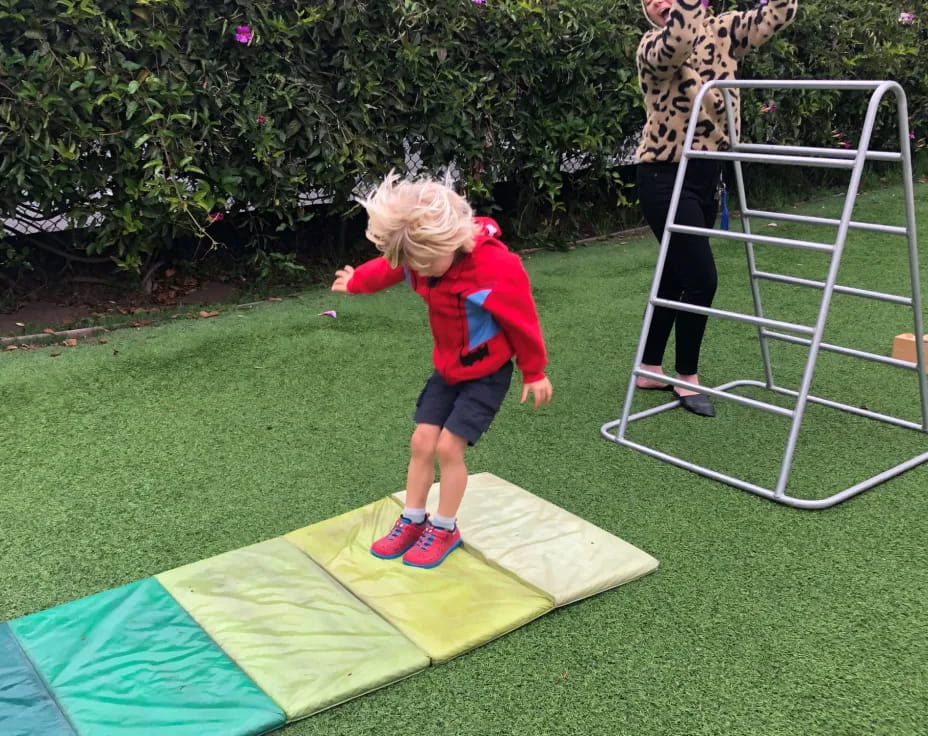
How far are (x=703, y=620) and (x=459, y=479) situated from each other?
32.2 inches

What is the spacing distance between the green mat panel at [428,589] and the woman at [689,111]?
1.69 meters

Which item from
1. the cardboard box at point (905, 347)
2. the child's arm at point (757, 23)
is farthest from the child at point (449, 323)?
the cardboard box at point (905, 347)

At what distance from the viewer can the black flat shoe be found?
3.86 metres

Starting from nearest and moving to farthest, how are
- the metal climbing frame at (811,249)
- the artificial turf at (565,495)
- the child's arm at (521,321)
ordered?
the artificial turf at (565,495) → the child's arm at (521,321) → the metal climbing frame at (811,249)

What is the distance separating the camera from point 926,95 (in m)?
9.58

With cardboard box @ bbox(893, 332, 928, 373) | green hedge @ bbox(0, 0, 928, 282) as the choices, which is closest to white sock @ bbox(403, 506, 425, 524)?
cardboard box @ bbox(893, 332, 928, 373)

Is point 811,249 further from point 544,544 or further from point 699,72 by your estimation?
point 544,544

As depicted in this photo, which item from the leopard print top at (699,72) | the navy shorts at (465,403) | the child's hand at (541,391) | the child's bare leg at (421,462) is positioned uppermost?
the leopard print top at (699,72)

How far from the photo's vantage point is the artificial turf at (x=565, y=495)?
2.10 m

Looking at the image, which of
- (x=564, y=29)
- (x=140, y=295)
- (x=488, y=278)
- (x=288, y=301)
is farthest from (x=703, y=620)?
(x=564, y=29)

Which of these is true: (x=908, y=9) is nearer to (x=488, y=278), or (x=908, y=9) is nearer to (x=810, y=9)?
(x=810, y=9)

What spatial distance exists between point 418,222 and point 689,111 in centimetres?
181

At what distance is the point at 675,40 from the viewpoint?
3373mm

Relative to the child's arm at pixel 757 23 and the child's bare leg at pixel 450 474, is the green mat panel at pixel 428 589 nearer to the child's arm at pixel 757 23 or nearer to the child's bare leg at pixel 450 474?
the child's bare leg at pixel 450 474
